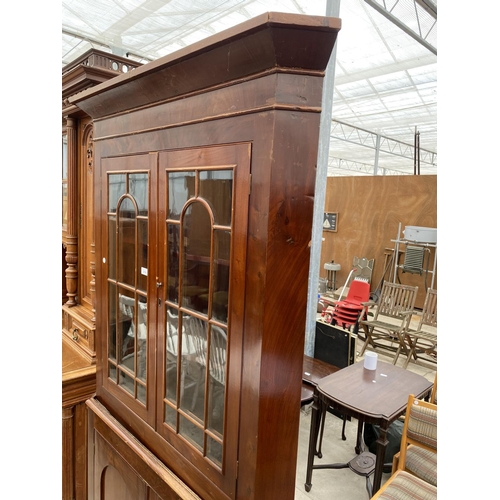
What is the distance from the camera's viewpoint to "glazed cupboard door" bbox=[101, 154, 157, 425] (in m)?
1.33

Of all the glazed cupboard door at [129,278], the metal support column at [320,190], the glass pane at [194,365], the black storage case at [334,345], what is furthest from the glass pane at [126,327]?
the black storage case at [334,345]

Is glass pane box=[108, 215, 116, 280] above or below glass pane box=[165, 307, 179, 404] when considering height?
above

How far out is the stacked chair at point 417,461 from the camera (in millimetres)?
1896

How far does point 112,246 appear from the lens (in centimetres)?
157

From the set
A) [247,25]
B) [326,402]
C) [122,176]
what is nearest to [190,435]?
[122,176]

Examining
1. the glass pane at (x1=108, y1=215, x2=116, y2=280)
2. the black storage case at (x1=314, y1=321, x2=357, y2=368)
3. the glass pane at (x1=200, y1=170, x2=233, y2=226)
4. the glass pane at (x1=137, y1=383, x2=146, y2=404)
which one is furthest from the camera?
the black storage case at (x1=314, y1=321, x2=357, y2=368)

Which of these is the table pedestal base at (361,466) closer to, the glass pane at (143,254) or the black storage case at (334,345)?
the black storage case at (334,345)

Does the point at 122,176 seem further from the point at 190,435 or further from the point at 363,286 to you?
the point at 363,286

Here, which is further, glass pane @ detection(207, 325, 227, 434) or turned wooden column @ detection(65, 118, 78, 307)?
turned wooden column @ detection(65, 118, 78, 307)

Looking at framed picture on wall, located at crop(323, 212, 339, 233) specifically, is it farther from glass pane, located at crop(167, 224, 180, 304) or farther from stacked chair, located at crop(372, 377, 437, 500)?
glass pane, located at crop(167, 224, 180, 304)

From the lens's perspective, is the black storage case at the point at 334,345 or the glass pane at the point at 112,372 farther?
the black storage case at the point at 334,345

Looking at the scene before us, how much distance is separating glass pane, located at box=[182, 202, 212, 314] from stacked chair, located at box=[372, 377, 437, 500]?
1482 millimetres

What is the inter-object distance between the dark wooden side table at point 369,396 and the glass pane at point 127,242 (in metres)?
1.52

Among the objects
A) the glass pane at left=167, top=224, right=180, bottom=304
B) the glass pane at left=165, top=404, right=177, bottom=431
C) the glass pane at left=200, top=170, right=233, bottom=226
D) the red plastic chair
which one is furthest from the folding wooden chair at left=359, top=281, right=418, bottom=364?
the glass pane at left=200, top=170, right=233, bottom=226
